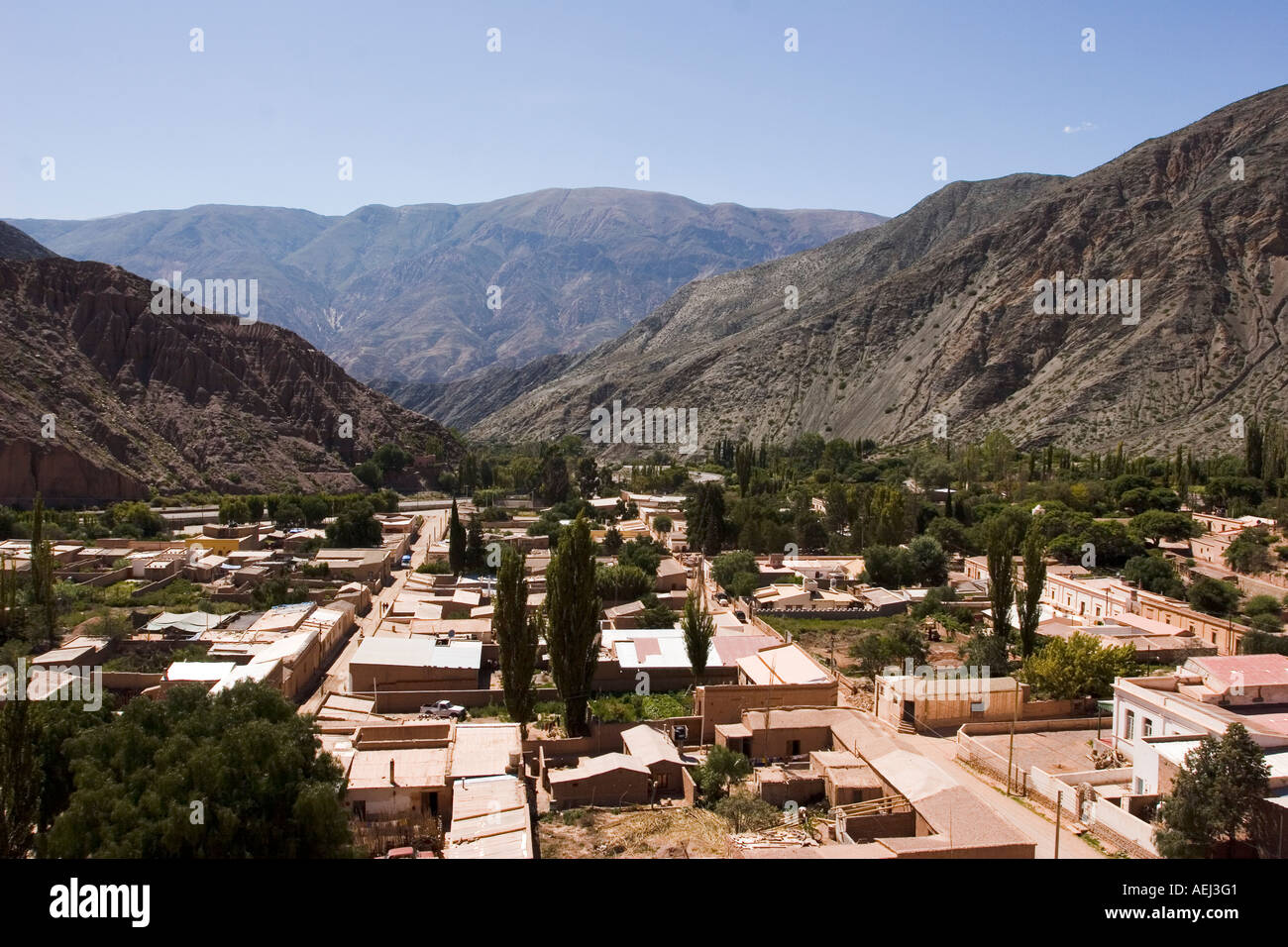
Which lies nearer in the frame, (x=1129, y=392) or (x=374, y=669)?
(x=374, y=669)

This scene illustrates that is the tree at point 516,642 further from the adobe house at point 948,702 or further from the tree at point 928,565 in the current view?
the tree at point 928,565

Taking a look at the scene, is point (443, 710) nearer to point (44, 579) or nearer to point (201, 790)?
point (201, 790)

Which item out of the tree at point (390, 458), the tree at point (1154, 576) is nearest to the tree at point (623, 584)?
the tree at point (1154, 576)

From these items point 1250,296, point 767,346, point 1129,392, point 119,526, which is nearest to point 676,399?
point 767,346

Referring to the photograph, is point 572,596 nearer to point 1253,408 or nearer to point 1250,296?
point 1253,408

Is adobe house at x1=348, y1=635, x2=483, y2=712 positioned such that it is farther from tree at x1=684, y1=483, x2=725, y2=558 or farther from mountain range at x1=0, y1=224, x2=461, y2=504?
mountain range at x1=0, y1=224, x2=461, y2=504
